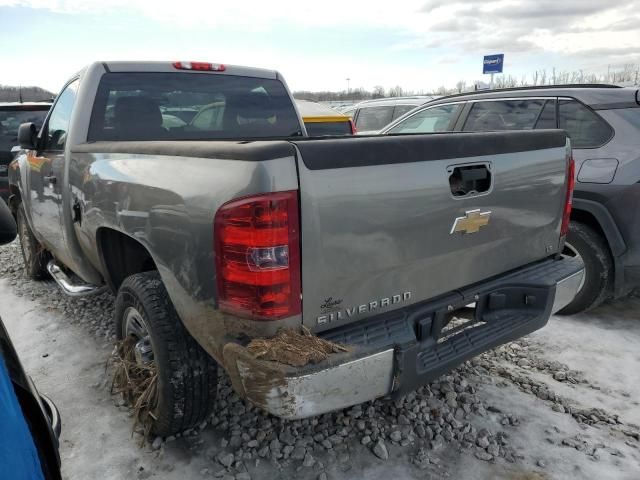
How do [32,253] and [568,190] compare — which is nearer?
[568,190]

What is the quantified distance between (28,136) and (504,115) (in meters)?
4.11

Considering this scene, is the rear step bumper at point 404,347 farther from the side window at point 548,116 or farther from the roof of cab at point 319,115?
the roof of cab at point 319,115

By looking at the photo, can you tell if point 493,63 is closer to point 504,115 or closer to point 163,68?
point 504,115

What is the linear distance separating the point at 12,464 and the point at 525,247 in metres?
2.46

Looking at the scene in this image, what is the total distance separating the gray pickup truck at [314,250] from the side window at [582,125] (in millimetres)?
1387

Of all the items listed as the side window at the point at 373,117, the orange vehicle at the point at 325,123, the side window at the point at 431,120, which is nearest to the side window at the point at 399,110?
the side window at the point at 373,117

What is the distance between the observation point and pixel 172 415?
94.8 inches

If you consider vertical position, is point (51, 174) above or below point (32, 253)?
above

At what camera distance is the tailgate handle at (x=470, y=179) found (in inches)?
90.3

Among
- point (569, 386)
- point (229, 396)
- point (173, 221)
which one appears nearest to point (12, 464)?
point (173, 221)

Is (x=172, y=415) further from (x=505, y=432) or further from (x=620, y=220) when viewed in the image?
(x=620, y=220)

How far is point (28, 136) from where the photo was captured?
12.5ft

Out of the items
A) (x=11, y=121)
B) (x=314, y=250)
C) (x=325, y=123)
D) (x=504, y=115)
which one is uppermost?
(x=504, y=115)

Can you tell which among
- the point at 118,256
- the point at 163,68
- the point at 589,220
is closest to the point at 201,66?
the point at 163,68
